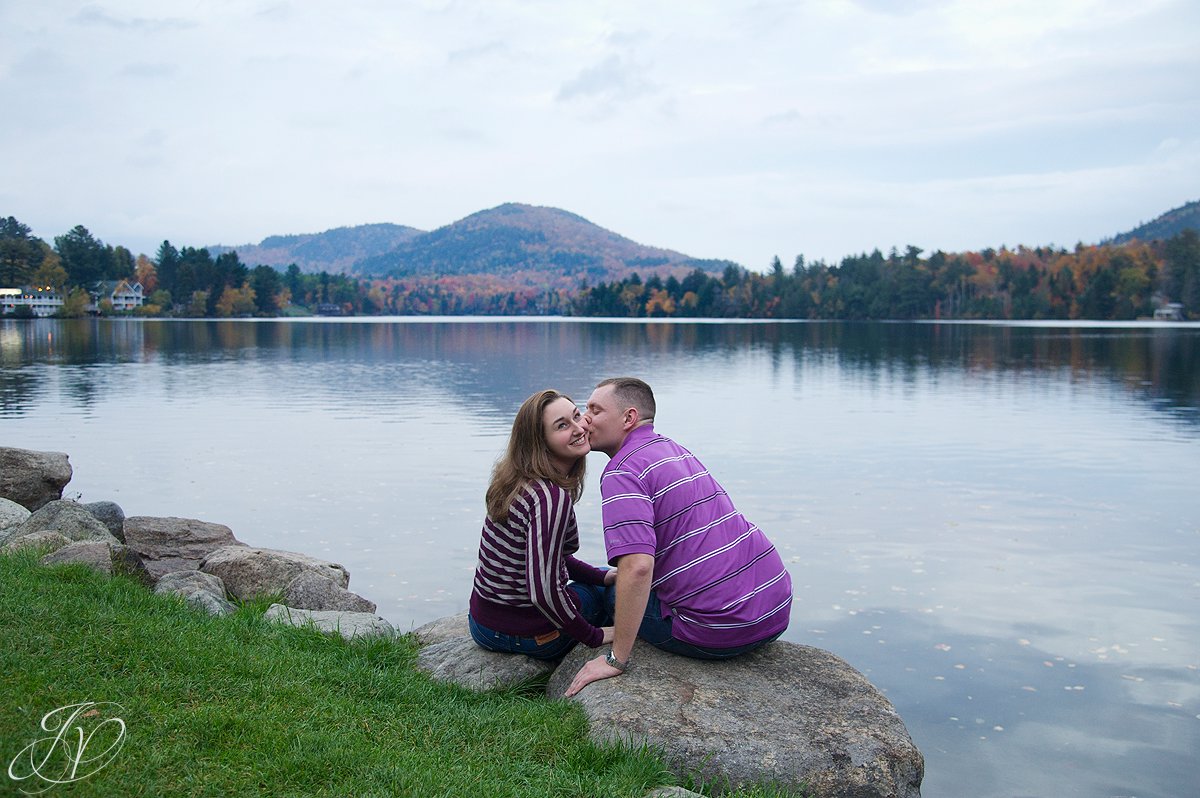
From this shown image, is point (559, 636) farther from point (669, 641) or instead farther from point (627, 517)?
point (627, 517)

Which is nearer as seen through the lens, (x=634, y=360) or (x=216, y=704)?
(x=216, y=704)

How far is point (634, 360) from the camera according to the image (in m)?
49.3

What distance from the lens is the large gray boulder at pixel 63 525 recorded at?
1054 cm

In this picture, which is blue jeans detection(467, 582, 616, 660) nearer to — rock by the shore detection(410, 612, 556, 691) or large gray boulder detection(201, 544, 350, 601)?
rock by the shore detection(410, 612, 556, 691)

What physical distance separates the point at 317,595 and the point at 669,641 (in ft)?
13.9

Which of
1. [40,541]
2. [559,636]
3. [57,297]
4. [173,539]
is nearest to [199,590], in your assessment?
[40,541]

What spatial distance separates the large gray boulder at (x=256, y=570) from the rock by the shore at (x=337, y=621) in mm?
1334

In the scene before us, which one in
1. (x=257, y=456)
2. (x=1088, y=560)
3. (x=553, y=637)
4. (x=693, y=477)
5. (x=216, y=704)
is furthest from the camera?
(x=257, y=456)

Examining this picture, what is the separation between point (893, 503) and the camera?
15391 mm

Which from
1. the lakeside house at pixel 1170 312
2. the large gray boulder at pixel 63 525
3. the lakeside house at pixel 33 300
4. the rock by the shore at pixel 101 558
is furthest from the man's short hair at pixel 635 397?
the lakeside house at pixel 33 300

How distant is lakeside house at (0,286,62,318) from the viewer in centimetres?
14400

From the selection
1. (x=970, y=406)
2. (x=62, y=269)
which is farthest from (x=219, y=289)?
(x=970, y=406)

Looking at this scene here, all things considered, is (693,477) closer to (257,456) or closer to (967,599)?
(967,599)

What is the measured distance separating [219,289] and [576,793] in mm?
179770
